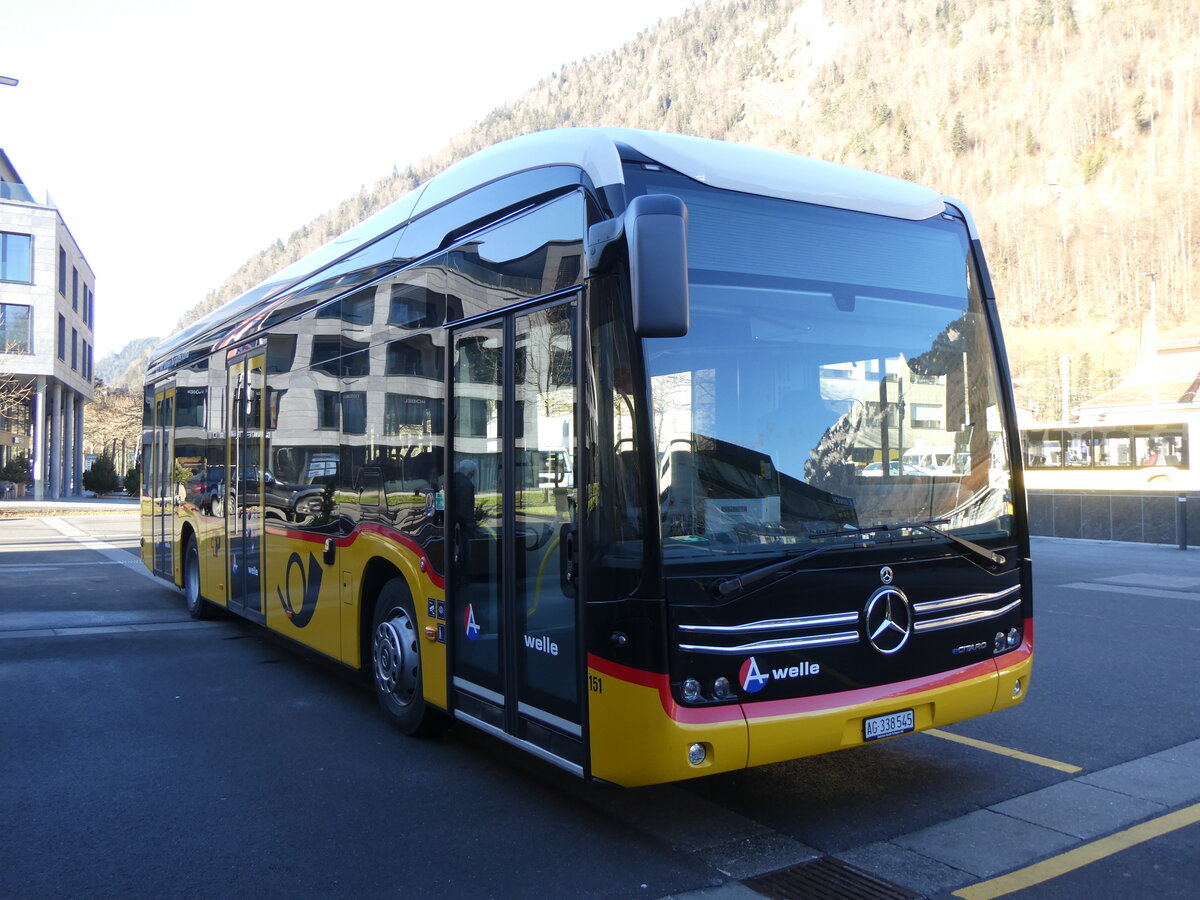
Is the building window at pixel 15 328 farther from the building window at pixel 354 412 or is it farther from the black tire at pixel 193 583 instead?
the building window at pixel 354 412

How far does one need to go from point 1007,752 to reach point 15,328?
170ft

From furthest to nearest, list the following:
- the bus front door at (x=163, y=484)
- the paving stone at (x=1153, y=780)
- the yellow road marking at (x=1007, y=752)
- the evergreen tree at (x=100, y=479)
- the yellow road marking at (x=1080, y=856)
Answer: the evergreen tree at (x=100, y=479) < the bus front door at (x=163, y=484) < the yellow road marking at (x=1007, y=752) < the paving stone at (x=1153, y=780) < the yellow road marking at (x=1080, y=856)

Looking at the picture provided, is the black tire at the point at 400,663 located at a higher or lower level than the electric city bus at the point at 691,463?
lower

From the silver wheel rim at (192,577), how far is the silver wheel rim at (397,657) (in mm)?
5005

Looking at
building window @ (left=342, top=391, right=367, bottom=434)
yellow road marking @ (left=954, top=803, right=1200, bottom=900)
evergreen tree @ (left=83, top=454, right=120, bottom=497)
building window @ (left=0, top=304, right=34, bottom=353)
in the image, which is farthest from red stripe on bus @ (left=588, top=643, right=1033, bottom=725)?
evergreen tree @ (left=83, top=454, right=120, bottom=497)

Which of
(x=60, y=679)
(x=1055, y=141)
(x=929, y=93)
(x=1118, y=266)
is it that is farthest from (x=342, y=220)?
(x=60, y=679)

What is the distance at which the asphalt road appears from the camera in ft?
13.8

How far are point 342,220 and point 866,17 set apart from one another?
4184 inches

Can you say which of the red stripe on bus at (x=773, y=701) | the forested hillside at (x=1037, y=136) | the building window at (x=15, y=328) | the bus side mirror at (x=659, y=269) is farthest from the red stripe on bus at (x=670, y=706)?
the forested hillside at (x=1037, y=136)

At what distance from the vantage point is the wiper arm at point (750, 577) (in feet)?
13.8

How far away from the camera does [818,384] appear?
4.64 meters

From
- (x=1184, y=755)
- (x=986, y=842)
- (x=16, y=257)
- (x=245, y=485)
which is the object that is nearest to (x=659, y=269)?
(x=986, y=842)

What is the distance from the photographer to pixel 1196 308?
97.8 meters

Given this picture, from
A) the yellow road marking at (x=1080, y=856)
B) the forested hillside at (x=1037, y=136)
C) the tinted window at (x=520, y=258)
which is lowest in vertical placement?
the yellow road marking at (x=1080, y=856)
